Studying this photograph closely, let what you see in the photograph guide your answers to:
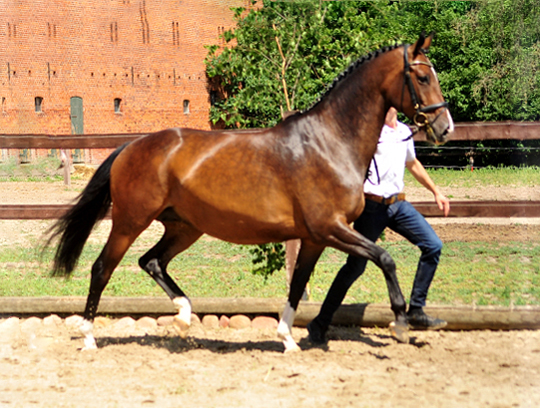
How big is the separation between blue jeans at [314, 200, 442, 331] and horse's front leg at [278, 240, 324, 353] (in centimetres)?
30

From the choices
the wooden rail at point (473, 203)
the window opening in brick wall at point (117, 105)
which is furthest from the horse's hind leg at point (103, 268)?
the window opening in brick wall at point (117, 105)

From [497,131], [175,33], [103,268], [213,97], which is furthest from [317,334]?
[213,97]

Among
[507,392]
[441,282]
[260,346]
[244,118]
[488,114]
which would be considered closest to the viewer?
[507,392]

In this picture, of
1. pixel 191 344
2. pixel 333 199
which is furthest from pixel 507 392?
pixel 191 344

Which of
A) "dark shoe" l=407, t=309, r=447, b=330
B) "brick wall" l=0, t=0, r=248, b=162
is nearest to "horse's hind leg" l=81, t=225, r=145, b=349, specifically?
"dark shoe" l=407, t=309, r=447, b=330

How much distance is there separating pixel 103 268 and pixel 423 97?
2.62m

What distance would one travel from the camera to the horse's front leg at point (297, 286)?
4.52m

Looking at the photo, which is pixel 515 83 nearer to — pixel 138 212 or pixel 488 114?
pixel 488 114

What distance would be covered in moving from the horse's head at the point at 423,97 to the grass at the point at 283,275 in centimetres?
223

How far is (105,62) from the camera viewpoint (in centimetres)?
2545

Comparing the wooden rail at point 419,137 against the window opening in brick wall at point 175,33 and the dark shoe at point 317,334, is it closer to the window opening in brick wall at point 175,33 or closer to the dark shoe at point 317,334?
the dark shoe at point 317,334

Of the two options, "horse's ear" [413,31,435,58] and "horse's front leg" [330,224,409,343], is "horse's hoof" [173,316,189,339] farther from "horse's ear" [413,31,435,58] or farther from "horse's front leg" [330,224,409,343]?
"horse's ear" [413,31,435,58]

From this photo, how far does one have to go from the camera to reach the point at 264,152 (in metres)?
4.39

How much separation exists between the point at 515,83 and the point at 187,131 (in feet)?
75.5
